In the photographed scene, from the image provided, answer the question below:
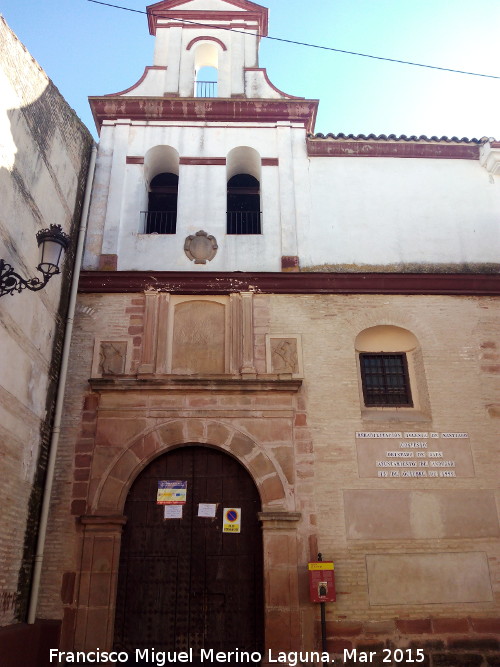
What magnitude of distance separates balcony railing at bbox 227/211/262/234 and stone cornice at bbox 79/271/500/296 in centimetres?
130

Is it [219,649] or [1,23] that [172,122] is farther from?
[219,649]

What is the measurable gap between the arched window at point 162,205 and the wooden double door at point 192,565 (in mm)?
4086

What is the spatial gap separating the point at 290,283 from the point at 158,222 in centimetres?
274

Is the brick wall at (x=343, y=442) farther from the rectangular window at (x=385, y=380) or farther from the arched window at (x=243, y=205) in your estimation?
the arched window at (x=243, y=205)

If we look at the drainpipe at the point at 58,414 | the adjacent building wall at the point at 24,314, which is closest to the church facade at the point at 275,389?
the drainpipe at the point at 58,414

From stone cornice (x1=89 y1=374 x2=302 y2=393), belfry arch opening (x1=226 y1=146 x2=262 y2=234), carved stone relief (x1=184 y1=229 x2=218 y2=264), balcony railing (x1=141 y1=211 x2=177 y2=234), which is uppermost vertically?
belfry arch opening (x1=226 y1=146 x2=262 y2=234)

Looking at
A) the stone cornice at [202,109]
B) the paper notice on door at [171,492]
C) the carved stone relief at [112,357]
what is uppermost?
the stone cornice at [202,109]

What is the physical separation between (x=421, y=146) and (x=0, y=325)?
26.2 feet

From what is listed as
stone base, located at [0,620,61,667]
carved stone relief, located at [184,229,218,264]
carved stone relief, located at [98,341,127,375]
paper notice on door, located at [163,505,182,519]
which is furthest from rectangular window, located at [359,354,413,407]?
stone base, located at [0,620,61,667]

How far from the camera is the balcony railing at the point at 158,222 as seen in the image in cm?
1052

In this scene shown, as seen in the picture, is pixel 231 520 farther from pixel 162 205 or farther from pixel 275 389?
pixel 162 205

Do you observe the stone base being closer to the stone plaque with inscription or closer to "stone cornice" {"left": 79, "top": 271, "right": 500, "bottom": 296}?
the stone plaque with inscription

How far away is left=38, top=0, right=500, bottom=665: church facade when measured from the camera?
780cm

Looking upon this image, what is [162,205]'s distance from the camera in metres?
11.1
